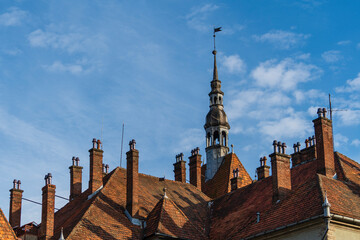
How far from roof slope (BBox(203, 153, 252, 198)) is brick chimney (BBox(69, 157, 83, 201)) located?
11.1 meters

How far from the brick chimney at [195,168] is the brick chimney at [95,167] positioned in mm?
8882

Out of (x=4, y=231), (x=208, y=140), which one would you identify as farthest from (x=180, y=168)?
(x=4, y=231)

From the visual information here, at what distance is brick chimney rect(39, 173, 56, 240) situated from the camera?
37656 millimetres

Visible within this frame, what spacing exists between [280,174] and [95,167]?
12.5 m

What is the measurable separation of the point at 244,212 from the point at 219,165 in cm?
1452

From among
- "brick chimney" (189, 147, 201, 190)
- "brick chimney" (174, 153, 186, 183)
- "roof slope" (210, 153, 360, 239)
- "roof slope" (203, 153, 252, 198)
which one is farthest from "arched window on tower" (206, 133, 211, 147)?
"roof slope" (210, 153, 360, 239)

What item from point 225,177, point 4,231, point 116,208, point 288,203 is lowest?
point 4,231

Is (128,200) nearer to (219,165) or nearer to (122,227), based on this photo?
(122,227)

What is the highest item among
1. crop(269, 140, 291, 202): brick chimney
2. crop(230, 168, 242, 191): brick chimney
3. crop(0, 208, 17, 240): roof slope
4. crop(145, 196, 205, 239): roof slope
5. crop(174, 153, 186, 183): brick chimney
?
crop(174, 153, 186, 183): brick chimney

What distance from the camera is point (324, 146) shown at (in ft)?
128

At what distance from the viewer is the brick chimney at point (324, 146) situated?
1532 inches

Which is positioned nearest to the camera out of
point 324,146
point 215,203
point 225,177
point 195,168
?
point 324,146

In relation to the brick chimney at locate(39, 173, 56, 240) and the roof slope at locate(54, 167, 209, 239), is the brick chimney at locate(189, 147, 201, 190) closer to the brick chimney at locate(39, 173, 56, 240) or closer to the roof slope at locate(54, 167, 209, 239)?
the roof slope at locate(54, 167, 209, 239)

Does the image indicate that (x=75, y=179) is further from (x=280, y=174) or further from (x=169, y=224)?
(x=280, y=174)
